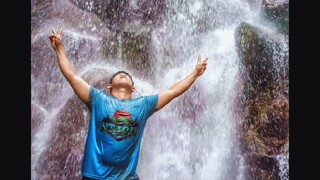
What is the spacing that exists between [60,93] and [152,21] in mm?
860

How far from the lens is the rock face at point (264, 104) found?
3.96m

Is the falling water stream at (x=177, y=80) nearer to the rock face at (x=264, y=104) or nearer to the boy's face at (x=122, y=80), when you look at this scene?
the rock face at (x=264, y=104)

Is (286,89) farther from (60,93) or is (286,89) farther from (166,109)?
(60,93)

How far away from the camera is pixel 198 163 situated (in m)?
3.89

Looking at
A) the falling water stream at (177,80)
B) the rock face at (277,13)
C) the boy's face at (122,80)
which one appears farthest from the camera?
the rock face at (277,13)

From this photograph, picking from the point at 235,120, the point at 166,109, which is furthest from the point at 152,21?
the point at 235,120

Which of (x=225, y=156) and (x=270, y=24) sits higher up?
(x=270, y=24)

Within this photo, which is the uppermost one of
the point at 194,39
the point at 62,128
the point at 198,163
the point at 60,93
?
the point at 194,39

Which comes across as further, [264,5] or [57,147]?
[264,5]

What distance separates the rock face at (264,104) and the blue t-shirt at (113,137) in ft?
3.10

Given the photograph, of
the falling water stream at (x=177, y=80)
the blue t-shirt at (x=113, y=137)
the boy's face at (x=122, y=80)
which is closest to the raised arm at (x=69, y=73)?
the blue t-shirt at (x=113, y=137)

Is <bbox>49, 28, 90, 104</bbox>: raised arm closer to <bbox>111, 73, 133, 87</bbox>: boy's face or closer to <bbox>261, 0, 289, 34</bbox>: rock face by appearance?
<bbox>111, 73, 133, 87</bbox>: boy's face

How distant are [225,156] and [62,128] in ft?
3.88

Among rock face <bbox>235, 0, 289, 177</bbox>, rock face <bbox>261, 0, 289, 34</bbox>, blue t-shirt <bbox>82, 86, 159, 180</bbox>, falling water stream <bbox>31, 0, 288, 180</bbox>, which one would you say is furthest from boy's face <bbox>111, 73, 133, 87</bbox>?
rock face <bbox>261, 0, 289, 34</bbox>
